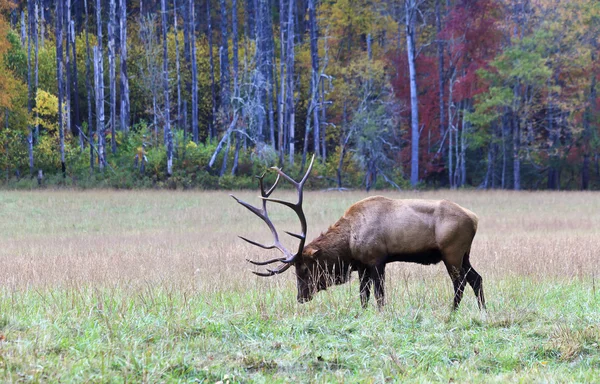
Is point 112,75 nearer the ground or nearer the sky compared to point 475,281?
nearer the sky

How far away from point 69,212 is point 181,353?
1741 cm

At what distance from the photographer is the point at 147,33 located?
38688 millimetres

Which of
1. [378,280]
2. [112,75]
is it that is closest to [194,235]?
[378,280]

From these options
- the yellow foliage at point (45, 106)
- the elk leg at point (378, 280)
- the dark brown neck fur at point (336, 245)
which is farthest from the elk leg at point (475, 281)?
the yellow foliage at point (45, 106)

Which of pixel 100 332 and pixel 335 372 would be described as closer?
pixel 335 372

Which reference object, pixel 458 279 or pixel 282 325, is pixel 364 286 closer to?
pixel 458 279

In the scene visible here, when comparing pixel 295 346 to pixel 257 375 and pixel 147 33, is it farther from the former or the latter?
pixel 147 33

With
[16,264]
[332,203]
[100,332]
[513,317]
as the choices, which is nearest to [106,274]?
[16,264]

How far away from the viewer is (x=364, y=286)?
766 centimetres

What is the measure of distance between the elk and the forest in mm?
→ 23086

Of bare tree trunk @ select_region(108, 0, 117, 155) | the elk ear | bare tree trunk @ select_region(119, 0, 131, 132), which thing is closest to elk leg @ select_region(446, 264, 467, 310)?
the elk ear

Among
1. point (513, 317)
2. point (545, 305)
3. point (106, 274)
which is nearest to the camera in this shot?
point (513, 317)

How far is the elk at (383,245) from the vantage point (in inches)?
292

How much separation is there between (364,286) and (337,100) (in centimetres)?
3316
